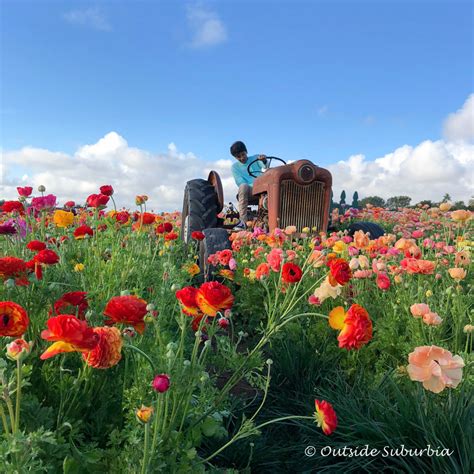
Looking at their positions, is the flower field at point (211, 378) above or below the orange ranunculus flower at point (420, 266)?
below

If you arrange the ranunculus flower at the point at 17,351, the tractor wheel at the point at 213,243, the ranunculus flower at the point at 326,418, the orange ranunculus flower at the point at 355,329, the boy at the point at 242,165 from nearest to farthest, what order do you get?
the ranunculus flower at the point at 17,351
the ranunculus flower at the point at 326,418
the orange ranunculus flower at the point at 355,329
the tractor wheel at the point at 213,243
the boy at the point at 242,165

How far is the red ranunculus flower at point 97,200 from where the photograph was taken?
2820 millimetres

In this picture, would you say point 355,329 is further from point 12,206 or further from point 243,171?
point 243,171

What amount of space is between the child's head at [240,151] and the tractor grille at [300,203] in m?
1.89

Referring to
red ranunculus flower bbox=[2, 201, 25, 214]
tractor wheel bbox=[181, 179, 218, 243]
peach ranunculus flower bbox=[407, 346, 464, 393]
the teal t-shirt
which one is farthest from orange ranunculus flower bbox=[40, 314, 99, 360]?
the teal t-shirt

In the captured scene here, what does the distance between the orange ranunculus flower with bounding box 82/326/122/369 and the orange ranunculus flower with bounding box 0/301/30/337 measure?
0.62ft

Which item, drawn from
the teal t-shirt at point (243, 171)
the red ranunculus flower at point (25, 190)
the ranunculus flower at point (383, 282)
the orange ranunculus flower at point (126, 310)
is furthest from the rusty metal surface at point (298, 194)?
the orange ranunculus flower at point (126, 310)

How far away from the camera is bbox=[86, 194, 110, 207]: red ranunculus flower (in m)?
2.82

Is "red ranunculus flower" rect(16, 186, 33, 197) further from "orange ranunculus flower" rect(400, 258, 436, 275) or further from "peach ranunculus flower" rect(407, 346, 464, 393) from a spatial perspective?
"peach ranunculus flower" rect(407, 346, 464, 393)

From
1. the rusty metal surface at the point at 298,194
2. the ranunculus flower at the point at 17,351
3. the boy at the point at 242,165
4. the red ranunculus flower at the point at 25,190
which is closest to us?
the ranunculus flower at the point at 17,351

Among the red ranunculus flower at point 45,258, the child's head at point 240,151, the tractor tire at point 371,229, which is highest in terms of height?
the child's head at point 240,151

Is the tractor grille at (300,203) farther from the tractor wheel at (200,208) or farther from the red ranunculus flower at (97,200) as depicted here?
the red ranunculus flower at (97,200)

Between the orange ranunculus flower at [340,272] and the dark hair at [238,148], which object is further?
the dark hair at [238,148]

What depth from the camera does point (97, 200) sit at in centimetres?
283
